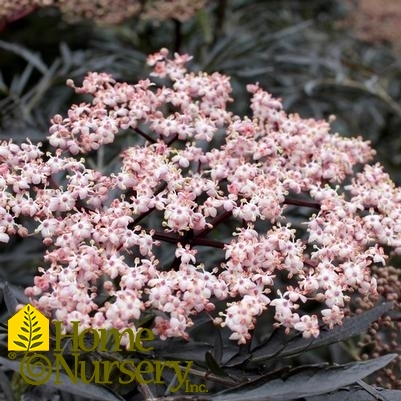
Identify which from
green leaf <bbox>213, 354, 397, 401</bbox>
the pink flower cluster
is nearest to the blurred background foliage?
the pink flower cluster

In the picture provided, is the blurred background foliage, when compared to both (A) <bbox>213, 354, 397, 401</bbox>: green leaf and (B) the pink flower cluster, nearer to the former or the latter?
(B) the pink flower cluster

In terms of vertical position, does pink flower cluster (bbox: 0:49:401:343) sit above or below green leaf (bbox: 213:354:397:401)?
above

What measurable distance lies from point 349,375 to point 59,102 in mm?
1337

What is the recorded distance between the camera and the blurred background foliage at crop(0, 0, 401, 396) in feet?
5.88

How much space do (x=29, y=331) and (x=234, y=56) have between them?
119cm

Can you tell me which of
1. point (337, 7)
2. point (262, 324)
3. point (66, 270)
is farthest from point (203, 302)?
point (337, 7)

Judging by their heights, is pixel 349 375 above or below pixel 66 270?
below

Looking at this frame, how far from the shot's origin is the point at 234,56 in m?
1.96

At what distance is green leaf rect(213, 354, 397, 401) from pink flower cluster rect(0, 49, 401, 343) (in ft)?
0.22

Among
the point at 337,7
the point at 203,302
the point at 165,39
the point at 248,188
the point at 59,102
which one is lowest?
the point at 203,302

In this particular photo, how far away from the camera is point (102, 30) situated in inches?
93.8

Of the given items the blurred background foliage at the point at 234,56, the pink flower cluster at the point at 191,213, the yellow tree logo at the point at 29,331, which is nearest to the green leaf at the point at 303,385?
the pink flower cluster at the point at 191,213

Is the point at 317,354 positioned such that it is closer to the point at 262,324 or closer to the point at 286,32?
the point at 262,324

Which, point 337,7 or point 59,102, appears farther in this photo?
point 337,7
